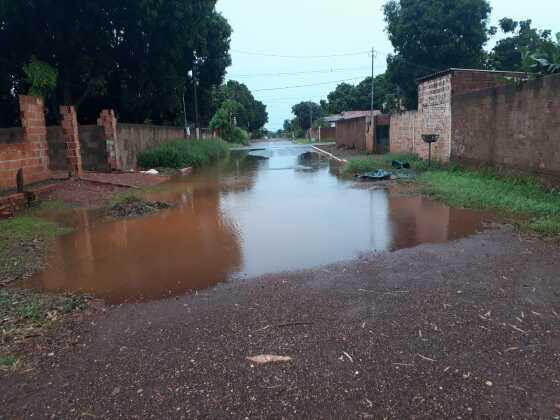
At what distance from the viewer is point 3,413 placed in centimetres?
283

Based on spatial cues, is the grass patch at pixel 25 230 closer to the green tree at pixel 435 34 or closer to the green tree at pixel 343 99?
the green tree at pixel 435 34

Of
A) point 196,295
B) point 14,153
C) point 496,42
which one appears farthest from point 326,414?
point 496,42

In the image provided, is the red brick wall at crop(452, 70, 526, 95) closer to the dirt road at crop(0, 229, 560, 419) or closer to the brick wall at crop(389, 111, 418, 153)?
the brick wall at crop(389, 111, 418, 153)

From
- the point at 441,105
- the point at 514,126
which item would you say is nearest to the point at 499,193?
the point at 514,126

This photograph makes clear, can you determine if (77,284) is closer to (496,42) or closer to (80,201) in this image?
(80,201)

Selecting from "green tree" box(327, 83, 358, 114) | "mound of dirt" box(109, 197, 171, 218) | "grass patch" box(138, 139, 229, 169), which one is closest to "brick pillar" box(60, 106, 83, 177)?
"mound of dirt" box(109, 197, 171, 218)

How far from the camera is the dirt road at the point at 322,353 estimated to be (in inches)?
111

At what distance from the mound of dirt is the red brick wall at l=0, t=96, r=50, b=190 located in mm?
3600

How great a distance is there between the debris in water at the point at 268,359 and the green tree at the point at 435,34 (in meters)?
29.6

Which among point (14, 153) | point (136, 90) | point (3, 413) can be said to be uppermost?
point (136, 90)

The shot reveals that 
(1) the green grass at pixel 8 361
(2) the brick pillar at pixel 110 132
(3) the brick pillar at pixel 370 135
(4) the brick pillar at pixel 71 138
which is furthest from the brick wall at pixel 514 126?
(2) the brick pillar at pixel 110 132

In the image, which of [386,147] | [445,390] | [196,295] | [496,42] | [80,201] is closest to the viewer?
[445,390]

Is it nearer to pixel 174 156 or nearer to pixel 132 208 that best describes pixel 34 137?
pixel 132 208

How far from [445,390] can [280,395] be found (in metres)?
1.11
